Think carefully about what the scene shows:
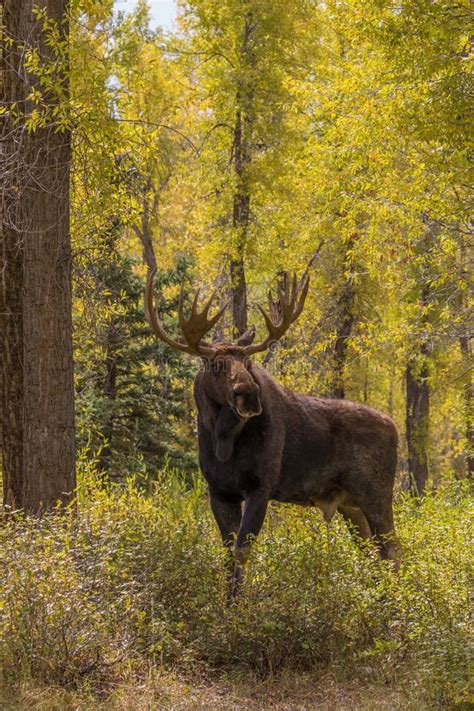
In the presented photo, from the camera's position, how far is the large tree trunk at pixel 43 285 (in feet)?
27.3

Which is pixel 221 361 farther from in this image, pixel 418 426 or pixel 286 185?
pixel 418 426

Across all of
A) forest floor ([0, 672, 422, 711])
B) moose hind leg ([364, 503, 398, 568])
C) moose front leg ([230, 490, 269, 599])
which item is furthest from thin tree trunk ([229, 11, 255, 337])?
forest floor ([0, 672, 422, 711])

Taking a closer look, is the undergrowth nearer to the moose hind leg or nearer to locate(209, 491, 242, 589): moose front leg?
locate(209, 491, 242, 589): moose front leg

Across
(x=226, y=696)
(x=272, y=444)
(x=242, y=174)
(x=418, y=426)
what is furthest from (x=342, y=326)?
(x=226, y=696)

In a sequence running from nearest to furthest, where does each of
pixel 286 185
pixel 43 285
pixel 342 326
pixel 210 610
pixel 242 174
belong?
pixel 210 610
pixel 43 285
pixel 242 174
pixel 286 185
pixel 342 326

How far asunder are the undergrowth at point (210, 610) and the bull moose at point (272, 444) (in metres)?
0.42

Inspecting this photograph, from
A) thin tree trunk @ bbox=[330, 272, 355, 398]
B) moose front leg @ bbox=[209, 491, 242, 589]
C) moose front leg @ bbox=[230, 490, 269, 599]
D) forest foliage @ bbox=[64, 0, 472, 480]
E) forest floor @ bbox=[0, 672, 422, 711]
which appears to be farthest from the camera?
thin tree trunk @ bbox=[330, 272, 355, 398]

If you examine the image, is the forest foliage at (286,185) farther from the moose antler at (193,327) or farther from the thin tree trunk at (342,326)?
the moose antler at (193,327)

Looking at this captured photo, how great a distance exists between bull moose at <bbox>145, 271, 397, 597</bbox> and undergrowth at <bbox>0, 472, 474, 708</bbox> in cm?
42

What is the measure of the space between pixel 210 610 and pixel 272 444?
6.79 ft

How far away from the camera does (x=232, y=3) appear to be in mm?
17578

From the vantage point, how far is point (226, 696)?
6191 mm

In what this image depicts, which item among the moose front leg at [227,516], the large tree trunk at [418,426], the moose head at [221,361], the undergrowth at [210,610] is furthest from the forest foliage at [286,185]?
the undergrowth at [210,610]

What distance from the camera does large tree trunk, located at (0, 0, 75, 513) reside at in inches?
328
